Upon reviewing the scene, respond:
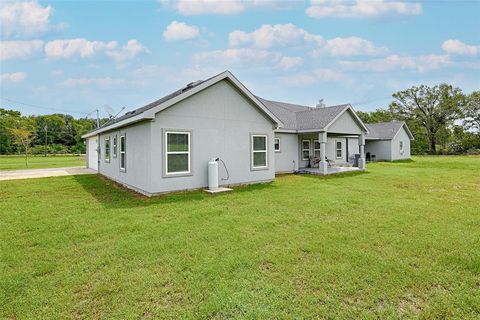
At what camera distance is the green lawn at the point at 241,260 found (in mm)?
2885

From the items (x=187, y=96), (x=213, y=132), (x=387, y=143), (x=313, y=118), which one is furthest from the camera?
(x=387, y=143)

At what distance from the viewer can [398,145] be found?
28.0 m

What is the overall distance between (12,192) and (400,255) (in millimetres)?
12043

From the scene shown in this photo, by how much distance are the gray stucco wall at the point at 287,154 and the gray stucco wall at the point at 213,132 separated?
378 cm

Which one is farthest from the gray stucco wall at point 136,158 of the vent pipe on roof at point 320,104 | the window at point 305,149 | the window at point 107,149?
the vent pipe on roof at point 320,104

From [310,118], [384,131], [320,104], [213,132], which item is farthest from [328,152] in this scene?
[384,131]

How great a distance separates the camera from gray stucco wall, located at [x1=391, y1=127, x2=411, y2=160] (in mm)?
27173

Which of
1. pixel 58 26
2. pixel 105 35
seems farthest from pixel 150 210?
pixel 105 35

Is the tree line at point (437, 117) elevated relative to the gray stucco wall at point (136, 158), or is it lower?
elevated

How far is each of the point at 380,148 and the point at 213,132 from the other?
77.2 ft

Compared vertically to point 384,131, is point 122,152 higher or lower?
lower

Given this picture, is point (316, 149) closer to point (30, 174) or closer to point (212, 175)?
point (212, 175)

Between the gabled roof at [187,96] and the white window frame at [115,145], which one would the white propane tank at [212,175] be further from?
the white window frame at [115,145]

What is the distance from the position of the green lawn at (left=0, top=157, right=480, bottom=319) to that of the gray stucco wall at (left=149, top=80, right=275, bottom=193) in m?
1.80
